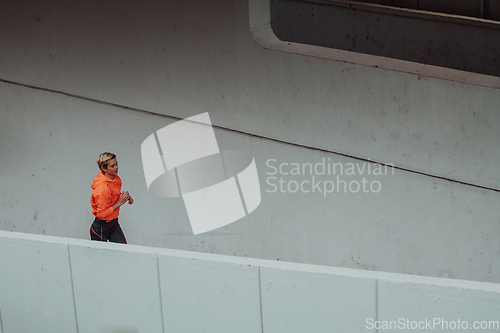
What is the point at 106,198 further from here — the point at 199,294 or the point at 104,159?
the point at 199,294

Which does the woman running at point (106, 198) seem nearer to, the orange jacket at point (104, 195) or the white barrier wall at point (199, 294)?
the orange jacket at point (104, 195)

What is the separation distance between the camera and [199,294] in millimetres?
3238

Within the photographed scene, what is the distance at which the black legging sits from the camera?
4.71 m

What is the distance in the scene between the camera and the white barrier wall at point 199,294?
104 inches

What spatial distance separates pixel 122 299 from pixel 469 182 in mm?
4510

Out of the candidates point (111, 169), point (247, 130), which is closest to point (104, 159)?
point (111, 169)

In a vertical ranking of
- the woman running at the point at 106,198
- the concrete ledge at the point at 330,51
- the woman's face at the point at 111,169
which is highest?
the concrete ledge at the point at 330,51

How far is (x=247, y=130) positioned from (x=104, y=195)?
8.24 ft

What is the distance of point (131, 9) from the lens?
6.46 m

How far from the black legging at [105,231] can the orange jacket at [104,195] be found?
90mm

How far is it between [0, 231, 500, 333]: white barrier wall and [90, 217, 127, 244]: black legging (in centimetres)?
100

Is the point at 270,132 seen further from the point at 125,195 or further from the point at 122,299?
the point at 122,299

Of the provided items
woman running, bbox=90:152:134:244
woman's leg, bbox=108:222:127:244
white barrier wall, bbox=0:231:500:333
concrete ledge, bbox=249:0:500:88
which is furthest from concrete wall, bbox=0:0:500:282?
white barrier wall, bbox=0:231:500:333

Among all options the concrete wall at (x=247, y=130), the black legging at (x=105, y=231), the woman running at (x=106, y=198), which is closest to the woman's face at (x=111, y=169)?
the woman running at (x=106, y=198)
